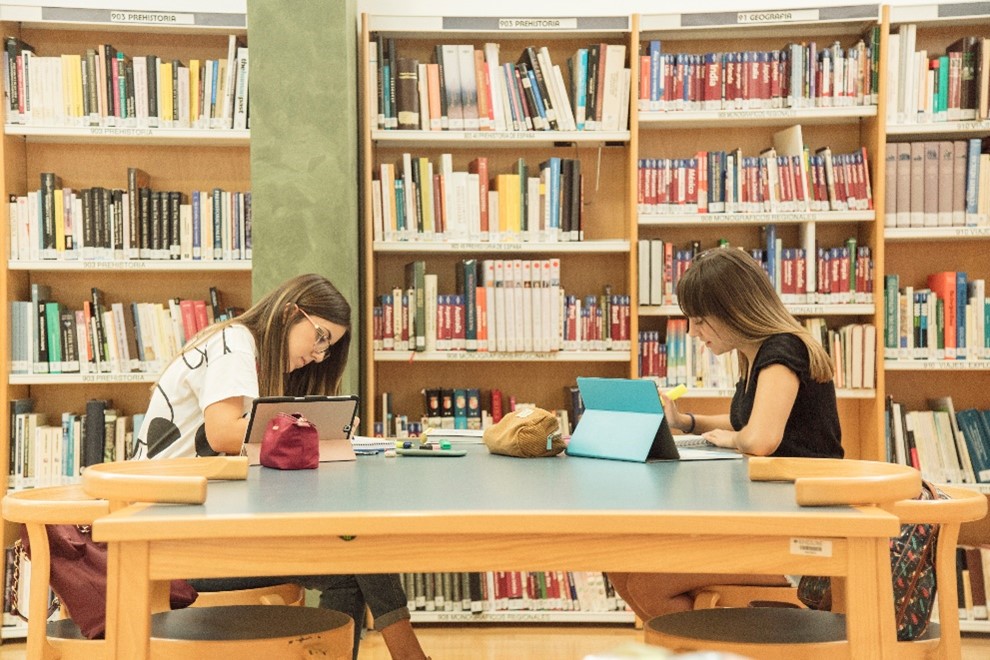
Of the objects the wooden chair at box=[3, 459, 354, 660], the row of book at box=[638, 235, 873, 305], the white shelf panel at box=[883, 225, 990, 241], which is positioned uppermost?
the white shelf panel at box=[883, 225, 990, 241]

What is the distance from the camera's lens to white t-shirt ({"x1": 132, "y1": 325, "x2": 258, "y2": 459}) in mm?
2385

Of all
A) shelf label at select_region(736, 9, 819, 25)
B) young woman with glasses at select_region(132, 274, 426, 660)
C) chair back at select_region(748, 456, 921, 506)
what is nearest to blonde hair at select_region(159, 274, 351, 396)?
young woman with glasses at select_region(132, 274, 426, 660)

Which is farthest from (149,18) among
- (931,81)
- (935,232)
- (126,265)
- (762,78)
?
(935,232)

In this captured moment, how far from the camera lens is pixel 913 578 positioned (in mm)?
1664

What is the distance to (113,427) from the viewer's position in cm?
376

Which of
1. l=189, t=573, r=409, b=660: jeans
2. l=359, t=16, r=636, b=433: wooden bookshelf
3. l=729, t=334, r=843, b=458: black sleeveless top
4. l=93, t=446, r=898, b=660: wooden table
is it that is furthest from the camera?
l=359, t=16, r=636, b=433: wooden bookshelf

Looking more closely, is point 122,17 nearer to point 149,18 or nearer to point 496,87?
point 149,18

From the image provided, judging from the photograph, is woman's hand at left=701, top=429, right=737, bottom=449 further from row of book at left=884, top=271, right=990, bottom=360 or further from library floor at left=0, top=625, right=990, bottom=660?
row of book at left=884, top=271, right=990, bottom=360

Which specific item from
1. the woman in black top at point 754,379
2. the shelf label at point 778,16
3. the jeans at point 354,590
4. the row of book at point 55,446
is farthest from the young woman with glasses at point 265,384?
the shelf label at point 778,16

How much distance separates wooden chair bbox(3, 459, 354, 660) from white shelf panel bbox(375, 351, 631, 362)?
77.1 inches

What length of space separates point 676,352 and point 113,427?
2.14 metres

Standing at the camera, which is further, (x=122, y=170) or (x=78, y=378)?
(x=122, y=170)

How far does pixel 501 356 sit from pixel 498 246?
409 mm

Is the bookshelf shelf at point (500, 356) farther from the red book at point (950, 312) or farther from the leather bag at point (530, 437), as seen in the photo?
the leather bag at point (530, 437)
